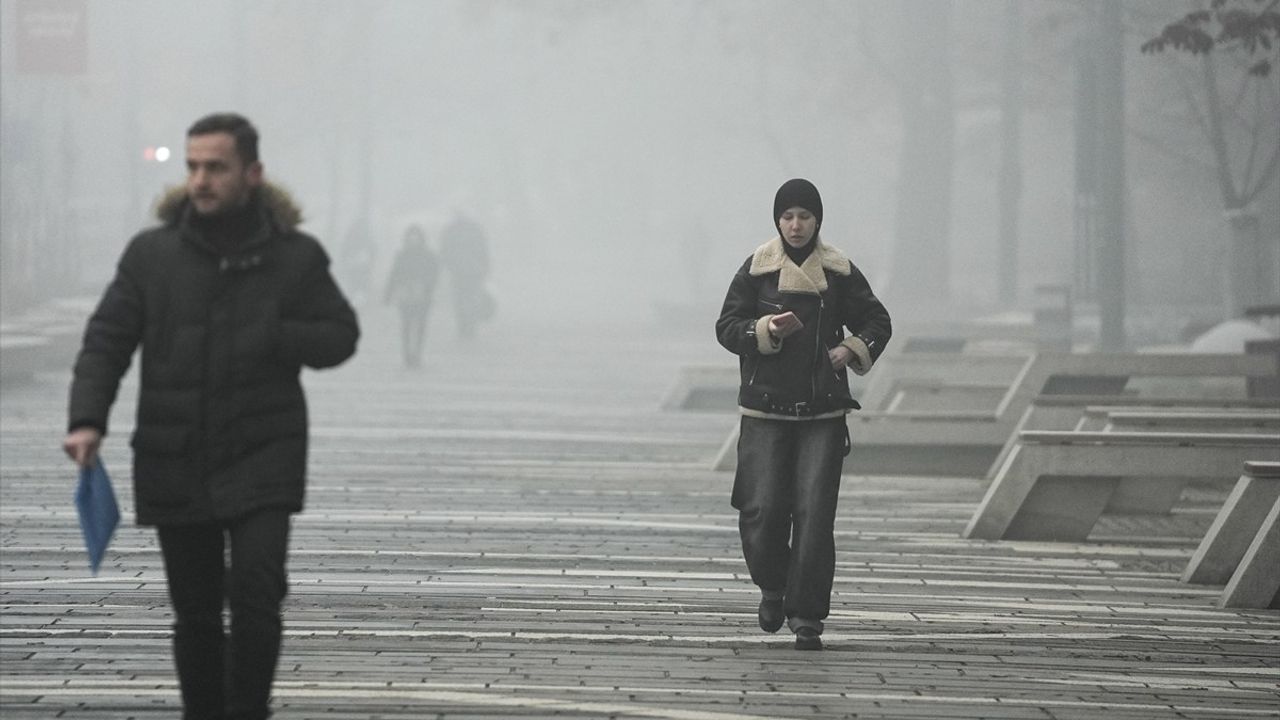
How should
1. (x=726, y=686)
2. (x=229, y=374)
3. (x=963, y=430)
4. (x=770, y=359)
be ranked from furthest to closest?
1. (x=963, y=430)
2. (x=770, y=359)
3. (x=726, y=686)
4. (x=229, y=374)

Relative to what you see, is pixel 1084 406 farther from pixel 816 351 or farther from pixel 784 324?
pixel 784 324

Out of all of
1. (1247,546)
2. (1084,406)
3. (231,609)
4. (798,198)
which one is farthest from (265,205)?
(1084,406)

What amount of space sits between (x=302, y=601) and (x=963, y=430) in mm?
7034

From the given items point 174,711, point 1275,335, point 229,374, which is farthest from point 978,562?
point 1275,335

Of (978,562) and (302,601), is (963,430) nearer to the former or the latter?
(978,562)

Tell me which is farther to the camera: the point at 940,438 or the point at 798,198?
the point at 940,438

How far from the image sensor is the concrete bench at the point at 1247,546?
952 centimetres

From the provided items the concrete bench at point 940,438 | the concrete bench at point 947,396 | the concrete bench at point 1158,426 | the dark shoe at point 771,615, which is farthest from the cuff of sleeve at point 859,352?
the concrete bench at point 947,396

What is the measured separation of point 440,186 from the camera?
102250mm

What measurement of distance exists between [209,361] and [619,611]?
3531 millimetres

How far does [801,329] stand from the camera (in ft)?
27.2

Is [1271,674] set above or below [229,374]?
below

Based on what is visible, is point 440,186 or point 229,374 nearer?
point 229,374

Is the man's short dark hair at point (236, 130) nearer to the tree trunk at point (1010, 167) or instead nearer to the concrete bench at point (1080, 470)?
the concrete bench at point (1080, 470)
